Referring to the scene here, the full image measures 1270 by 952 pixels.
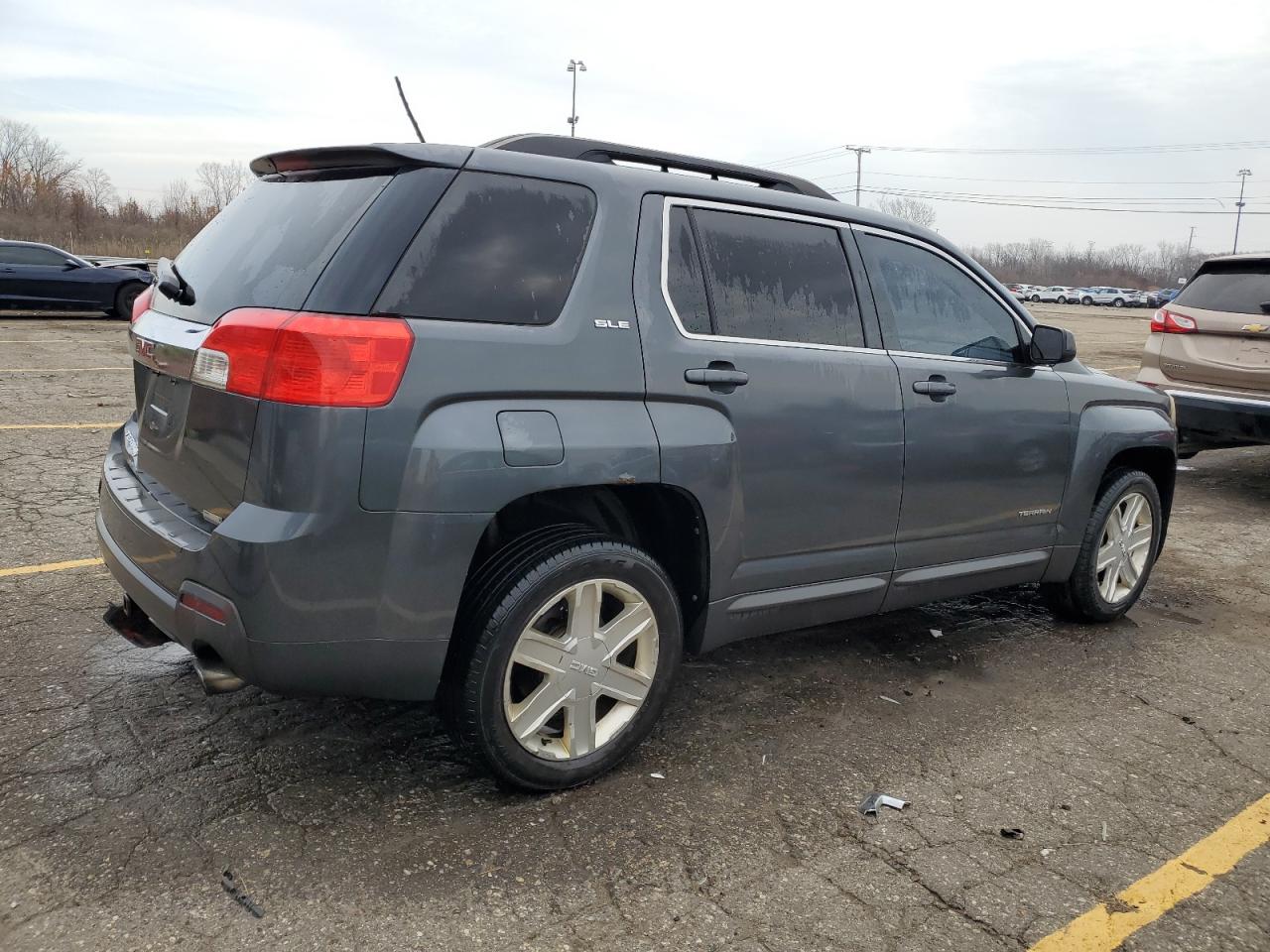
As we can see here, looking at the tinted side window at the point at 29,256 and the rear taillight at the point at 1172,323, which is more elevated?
the tinted side window at the point at 29,256

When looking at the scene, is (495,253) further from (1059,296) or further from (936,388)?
(1059,296)

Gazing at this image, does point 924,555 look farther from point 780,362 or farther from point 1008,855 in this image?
point 1008,855

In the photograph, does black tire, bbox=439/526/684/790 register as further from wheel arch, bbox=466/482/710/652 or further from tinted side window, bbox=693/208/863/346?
tinted side window, bbox=693/208/863/346

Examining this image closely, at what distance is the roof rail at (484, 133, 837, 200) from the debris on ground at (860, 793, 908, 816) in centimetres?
211

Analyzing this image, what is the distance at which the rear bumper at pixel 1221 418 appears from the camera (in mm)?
7395

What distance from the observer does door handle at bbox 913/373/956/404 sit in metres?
3.77

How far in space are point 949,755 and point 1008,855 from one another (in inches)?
23.5

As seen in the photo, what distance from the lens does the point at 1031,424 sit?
4.21 m

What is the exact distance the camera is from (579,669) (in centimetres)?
296

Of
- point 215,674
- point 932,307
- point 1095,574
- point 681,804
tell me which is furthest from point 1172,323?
point 215,674

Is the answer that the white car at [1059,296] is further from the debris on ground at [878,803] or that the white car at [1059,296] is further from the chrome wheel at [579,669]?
the chrome wheel at [579,669]

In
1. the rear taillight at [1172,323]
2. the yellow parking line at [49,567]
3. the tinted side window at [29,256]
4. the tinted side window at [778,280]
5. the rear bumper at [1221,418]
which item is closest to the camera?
the tinted side window at [778,280]

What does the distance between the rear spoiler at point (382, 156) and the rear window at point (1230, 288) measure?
6911mm

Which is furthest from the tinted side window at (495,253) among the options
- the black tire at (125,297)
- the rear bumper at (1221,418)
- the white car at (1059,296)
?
the white car at (1059,296)
